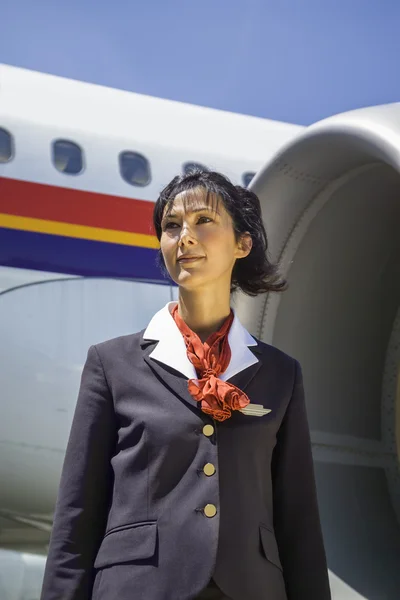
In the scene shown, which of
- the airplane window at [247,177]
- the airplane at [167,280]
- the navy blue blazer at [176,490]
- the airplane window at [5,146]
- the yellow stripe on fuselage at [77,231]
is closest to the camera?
the navy blue blazer at [176,490]

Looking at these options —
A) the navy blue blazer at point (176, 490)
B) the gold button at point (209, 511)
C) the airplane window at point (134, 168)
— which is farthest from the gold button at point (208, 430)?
the airplane window at point (134, 168)

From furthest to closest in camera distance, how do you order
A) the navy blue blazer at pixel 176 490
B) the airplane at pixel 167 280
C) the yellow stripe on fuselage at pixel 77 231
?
the yellow stripe on fuselage at pixel 77 231 < the airplane at pixel 167 280 < the navy blue blazer at pixel 176 490

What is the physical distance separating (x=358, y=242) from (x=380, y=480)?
801 mm

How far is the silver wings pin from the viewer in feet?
4.50

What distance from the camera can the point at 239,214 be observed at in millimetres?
1506

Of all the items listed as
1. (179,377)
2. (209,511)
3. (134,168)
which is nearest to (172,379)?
(179,377)

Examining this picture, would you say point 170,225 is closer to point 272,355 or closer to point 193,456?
point 272,355

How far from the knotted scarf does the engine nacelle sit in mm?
1395

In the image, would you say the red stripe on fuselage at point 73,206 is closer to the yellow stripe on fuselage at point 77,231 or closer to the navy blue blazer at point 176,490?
the yellow stripe on fuselage at point 77,231

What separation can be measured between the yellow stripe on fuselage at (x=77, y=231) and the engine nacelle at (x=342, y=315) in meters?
1.36

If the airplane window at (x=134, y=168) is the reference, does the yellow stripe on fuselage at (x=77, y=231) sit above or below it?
below

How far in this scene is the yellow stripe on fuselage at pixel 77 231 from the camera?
3855mm

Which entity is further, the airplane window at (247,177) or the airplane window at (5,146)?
the airplane window at (247,177)

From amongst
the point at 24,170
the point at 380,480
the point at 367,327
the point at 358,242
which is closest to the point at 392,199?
the point at 358,242
